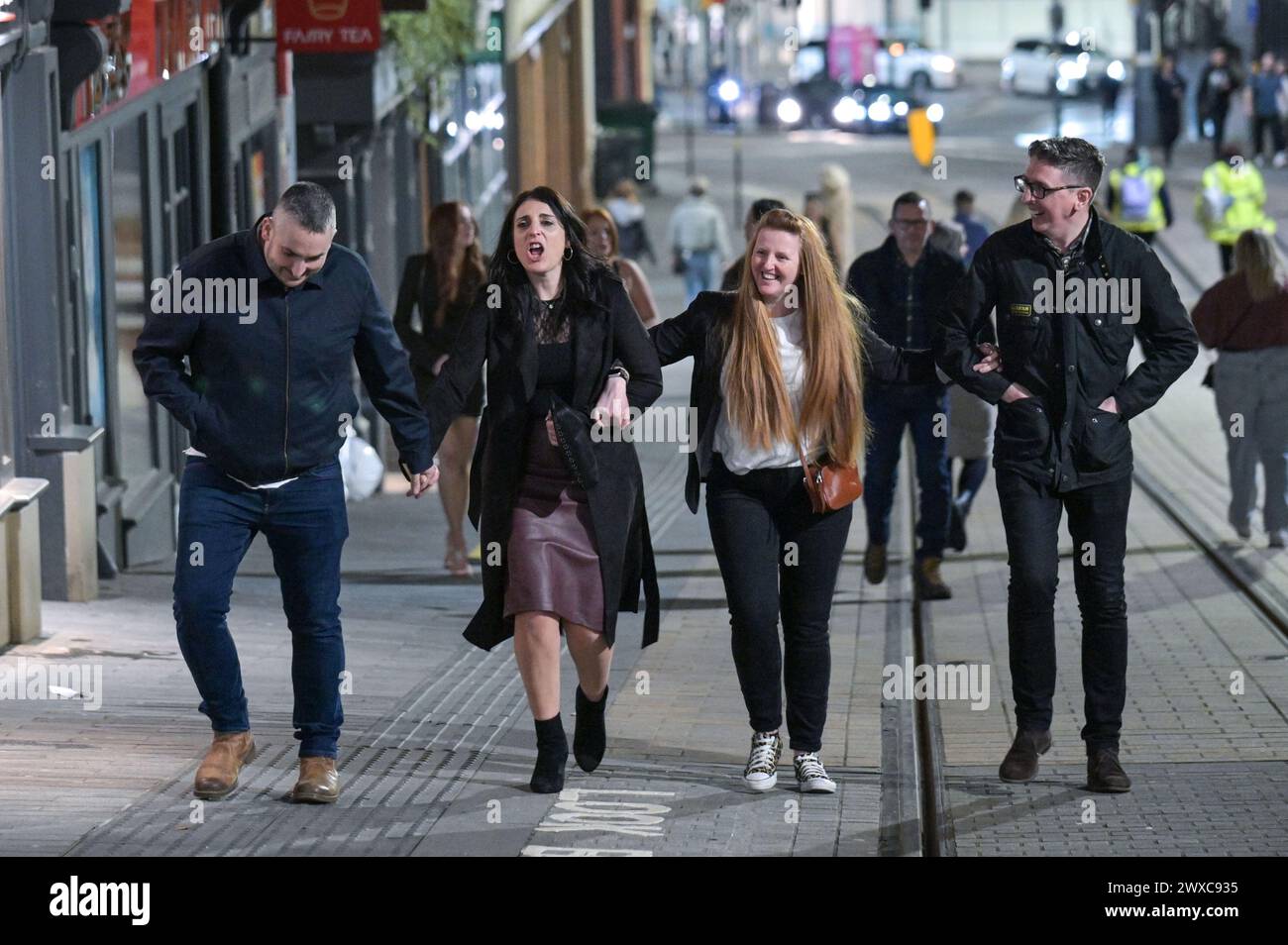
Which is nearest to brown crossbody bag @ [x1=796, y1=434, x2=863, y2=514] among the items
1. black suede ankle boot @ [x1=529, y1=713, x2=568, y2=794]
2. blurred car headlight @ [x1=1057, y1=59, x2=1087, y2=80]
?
black suede ankle boot @ [x1=529, y1=713, x2=568, y2=794]

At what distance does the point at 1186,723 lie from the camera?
8359 millimetres

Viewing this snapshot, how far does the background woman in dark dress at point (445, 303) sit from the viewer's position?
37.7 feet

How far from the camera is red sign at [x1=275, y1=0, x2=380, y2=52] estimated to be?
47.6 feet

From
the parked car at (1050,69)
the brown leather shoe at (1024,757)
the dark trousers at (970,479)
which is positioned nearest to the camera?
the brown leather shoe at (1024,757)

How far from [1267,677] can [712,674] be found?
211 centimetres

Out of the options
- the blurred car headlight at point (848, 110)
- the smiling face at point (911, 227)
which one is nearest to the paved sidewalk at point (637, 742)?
the smiling face at point (911, 227)

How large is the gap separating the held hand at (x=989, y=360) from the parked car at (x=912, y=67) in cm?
5608

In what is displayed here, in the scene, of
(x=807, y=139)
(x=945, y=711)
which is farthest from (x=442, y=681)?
(x=807, y=139)

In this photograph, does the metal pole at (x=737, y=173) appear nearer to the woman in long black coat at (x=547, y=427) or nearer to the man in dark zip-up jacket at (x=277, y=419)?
the woman in long black coat at (x=547, y=427)

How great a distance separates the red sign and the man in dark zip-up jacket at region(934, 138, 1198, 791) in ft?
26.6

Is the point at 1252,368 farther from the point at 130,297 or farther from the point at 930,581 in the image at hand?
the point at 130,297

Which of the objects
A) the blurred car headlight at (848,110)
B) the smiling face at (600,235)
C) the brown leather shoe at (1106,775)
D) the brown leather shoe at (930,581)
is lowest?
the brown leather shoe at (930,581)

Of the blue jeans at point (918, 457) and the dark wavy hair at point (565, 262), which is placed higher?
the dark wavy hair at point (565, 262)

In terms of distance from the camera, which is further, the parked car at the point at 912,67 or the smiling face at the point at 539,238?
the parked car at the point at 912,67
